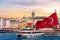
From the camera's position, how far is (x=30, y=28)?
2.64 metres

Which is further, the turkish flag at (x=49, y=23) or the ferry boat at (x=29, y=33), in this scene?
the ferry boat at (x=29, y=33)

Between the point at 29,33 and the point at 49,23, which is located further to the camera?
the point at 29,33

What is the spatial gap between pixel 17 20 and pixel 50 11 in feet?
1.88

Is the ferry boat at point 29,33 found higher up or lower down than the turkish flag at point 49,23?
lower down

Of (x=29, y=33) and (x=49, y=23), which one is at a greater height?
(x=49, y=23)

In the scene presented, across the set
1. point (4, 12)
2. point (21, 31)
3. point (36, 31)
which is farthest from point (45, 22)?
point (4, 12)

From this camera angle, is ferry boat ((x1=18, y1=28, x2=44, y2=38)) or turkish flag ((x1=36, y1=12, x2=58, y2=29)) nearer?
turkish flag ((x1=36, y1=12, x2=58, y2=29))

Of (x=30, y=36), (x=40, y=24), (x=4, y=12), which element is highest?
(x=4, y=12)

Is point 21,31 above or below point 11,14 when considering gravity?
below

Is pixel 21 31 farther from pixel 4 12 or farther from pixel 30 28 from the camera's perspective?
pixel 4 12

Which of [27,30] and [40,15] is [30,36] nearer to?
[27,30]

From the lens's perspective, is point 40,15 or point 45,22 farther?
point 40,15

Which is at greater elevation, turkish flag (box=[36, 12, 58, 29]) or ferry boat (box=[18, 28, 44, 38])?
turkish flag (box=[36, 12, 58, 29])

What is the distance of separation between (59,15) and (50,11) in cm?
16
